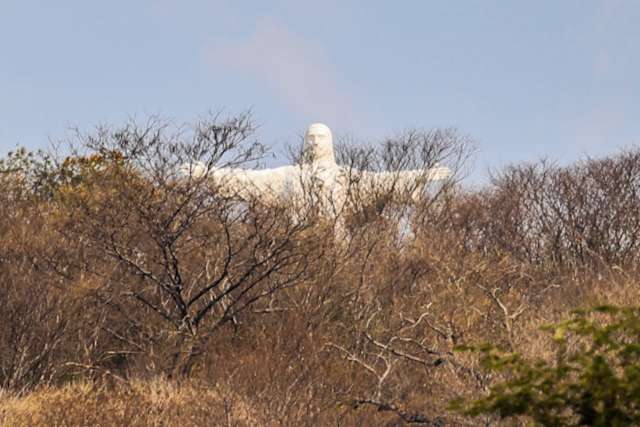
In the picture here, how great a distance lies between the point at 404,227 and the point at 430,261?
4190 millimetres

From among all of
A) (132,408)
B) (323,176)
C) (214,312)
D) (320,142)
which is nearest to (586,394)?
(132,408)

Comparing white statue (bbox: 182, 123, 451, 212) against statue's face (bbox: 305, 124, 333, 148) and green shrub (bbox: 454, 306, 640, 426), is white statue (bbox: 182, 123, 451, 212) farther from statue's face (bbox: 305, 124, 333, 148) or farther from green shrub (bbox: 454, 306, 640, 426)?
green shrub (bbox: 454, 306, 640, 426)

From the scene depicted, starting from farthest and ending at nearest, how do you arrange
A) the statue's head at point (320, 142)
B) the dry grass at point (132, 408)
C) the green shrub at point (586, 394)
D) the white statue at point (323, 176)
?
the statue's head at point (320, 142), the white statue at point (323, 176), the dry grass at point (132, 408), the green shrub at point (586, 394)

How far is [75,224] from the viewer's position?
480 inches

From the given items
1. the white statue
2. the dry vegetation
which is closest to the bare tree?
the dry vegetation

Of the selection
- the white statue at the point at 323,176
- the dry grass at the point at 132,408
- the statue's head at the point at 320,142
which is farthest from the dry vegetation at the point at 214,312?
the statue's head at the point at 320,142

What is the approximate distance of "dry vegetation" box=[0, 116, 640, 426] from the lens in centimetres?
925

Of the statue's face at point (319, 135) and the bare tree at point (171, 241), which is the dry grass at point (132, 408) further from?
the statue's face at point (319, 135)

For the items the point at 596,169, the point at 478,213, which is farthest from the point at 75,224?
the point at 596,169

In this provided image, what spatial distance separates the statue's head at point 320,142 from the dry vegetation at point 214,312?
5.04 metres

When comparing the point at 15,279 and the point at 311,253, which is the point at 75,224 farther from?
the point at 311,253

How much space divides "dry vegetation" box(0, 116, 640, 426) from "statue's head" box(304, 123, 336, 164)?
504 centimetres

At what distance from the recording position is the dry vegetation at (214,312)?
9.25 meters

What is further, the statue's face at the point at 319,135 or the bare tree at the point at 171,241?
the statue's face at the point at 319,135
